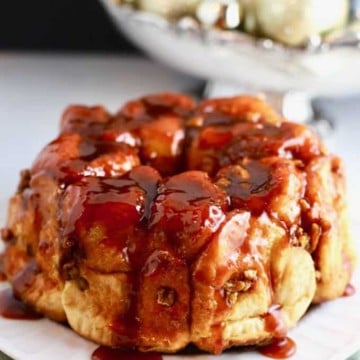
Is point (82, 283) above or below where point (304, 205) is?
below

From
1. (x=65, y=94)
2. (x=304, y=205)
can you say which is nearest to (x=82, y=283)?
(x=304, y=205)

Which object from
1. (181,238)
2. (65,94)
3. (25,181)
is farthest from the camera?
(65,94)

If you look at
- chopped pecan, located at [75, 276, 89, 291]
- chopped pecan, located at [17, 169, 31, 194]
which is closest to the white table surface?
chopped pecan, located at [17, 169, 31, 194]

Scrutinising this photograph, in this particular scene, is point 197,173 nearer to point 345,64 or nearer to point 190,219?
point 190,219

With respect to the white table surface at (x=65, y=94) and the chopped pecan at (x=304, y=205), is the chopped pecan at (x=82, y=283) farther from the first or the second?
the white table surface at (x=65, y=94)

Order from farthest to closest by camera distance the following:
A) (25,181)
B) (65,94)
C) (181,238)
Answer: (65,94) → (25,181) → (181,238)

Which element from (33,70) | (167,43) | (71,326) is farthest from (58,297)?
(33,70)

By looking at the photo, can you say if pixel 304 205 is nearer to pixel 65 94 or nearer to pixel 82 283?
pixel 82 283
